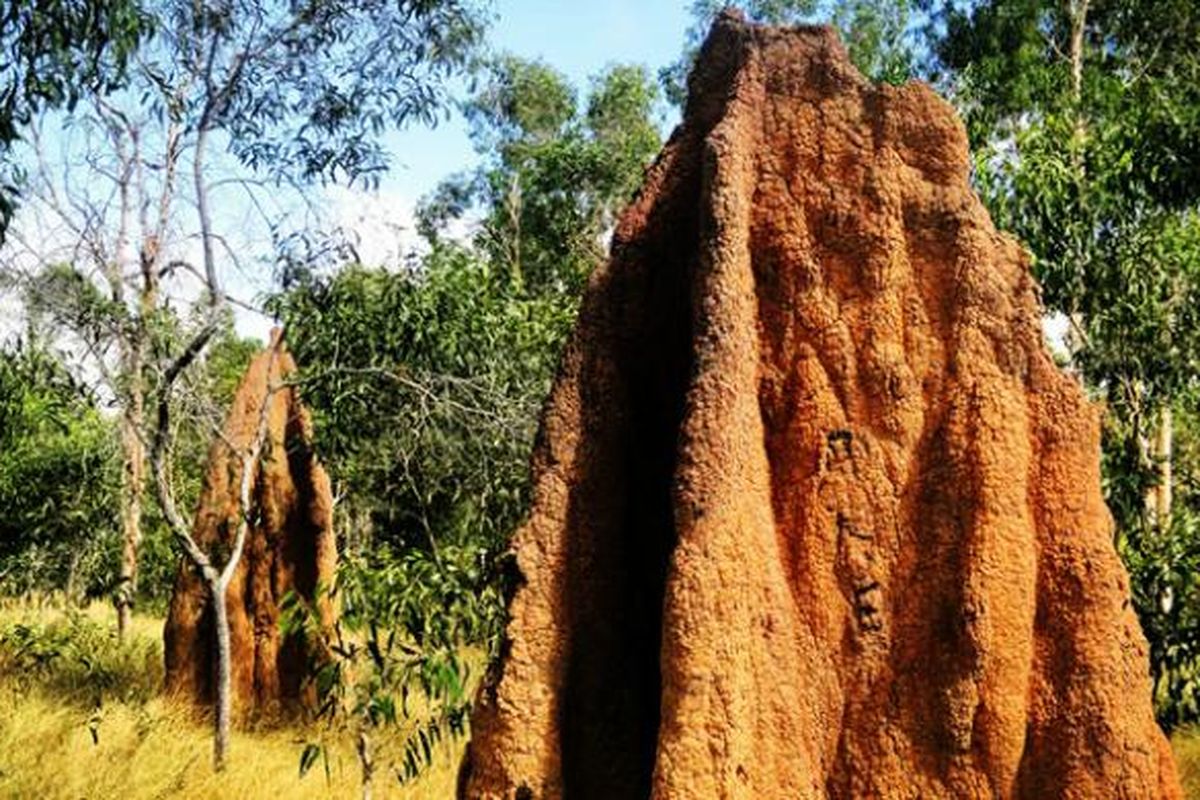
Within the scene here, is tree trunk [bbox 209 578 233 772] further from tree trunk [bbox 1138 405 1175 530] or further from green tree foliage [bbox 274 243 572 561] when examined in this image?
tree trunk [bbox 1138 405 1175 530]

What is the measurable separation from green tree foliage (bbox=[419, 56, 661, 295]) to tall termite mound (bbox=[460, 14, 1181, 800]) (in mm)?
20268

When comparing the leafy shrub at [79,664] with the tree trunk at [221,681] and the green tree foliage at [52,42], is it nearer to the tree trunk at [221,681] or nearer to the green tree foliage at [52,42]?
the tree trunk at [221,681]

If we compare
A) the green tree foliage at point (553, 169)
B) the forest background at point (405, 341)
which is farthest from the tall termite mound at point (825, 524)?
the green tree foliage at point (553, 169)

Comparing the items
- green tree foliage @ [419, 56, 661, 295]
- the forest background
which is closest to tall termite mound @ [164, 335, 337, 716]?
the forest background

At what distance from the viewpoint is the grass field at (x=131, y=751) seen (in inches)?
309

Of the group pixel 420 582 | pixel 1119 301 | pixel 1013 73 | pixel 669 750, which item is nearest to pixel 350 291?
pixel 420 582

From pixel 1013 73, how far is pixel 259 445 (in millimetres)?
13491

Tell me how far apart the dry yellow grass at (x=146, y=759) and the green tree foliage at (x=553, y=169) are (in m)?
16.0

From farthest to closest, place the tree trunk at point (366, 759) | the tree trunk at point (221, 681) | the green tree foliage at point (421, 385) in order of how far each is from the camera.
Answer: the green tree foliage at point (421, 385), the tree trunk at point (221, 681), the tree trunk at point (366, 759)

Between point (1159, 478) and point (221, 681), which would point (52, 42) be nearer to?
point (221, 681)

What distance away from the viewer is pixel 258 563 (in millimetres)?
11352

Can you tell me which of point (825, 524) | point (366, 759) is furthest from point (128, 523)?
point (825, 524)

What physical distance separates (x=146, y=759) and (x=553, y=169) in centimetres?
2034

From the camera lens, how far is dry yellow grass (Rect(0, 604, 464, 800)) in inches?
306
